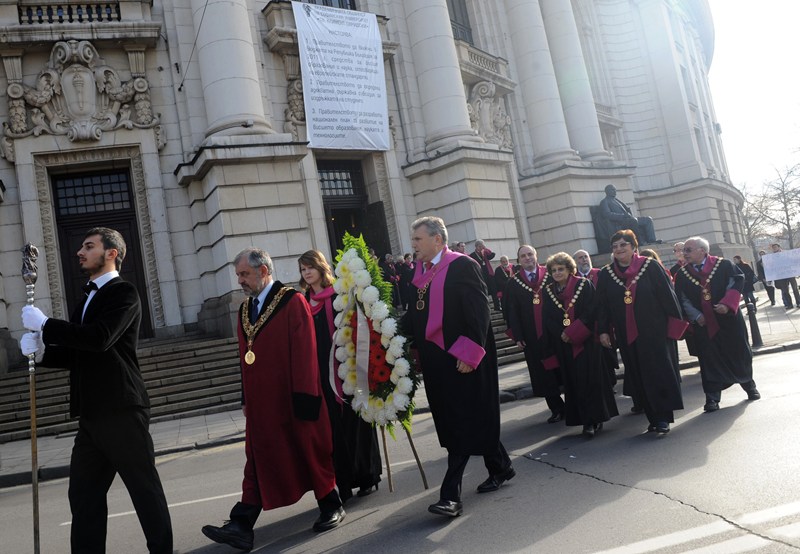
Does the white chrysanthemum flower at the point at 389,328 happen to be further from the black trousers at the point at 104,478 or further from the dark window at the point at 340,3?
the dark window at the point at 340,3

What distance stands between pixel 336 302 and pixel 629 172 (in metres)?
23.8

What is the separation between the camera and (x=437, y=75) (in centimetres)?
2166

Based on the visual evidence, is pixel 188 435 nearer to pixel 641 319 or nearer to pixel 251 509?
pixel 251 509

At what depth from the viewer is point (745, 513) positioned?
423cm

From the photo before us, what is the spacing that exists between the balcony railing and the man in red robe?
51.7 ft

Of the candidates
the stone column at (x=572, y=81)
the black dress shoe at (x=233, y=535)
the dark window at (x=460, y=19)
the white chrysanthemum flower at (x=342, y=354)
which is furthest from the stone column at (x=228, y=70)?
the stone column at (x=572, y=81)

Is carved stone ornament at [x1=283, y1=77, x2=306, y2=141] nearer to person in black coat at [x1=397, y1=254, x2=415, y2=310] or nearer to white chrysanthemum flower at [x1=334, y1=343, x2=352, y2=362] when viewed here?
person in black coat at [x1=397, y1=254, x2=415, y2=310]

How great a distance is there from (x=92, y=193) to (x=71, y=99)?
2.41 m

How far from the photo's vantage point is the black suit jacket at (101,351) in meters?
4.13

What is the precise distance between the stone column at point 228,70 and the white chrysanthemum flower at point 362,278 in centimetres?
1219

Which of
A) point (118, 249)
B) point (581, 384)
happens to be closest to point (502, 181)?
point (581, 384)

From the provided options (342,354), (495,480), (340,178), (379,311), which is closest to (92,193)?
(340,178)

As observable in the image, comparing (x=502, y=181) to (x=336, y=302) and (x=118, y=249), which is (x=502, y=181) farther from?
(x=118, y=249)

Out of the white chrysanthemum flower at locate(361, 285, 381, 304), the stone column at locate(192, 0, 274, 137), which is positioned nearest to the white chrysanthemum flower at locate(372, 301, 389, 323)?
the white chrysanthemum flower at locate(361, 285, 381, 304)
